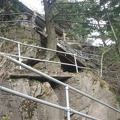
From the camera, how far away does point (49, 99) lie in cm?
700

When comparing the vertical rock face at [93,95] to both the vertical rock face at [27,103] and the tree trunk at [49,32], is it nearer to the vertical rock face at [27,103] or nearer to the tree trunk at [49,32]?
the vertical rock face at [27,103]

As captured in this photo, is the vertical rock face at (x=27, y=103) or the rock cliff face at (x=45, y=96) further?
the rock cliff face at (x=45, y=96)

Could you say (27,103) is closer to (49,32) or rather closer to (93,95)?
(93,95)

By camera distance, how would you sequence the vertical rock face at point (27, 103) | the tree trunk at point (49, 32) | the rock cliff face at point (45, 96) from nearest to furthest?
the vertical rock face at point (27, 103) < the rock cliff face at point (45, 96) < the tree trunk at point (49, 32)

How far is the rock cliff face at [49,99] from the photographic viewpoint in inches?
231

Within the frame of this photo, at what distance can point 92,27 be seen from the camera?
14195 mm

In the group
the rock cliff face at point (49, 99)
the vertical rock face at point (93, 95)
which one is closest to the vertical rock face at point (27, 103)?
the rock cliff face at point (49, 99)

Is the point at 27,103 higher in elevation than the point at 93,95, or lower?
higher

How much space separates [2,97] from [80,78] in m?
3.60

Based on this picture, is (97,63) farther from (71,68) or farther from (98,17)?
(98,17)

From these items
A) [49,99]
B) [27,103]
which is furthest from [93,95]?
[27,103]

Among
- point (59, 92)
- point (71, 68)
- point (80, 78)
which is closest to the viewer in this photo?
point (59, 92)

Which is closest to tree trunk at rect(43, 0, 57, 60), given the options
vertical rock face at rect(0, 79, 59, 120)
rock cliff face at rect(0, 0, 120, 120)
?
rock cliff face at rect(0, 0, 120, 120)

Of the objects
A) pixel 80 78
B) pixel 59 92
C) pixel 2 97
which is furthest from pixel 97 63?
pixel 2 97
